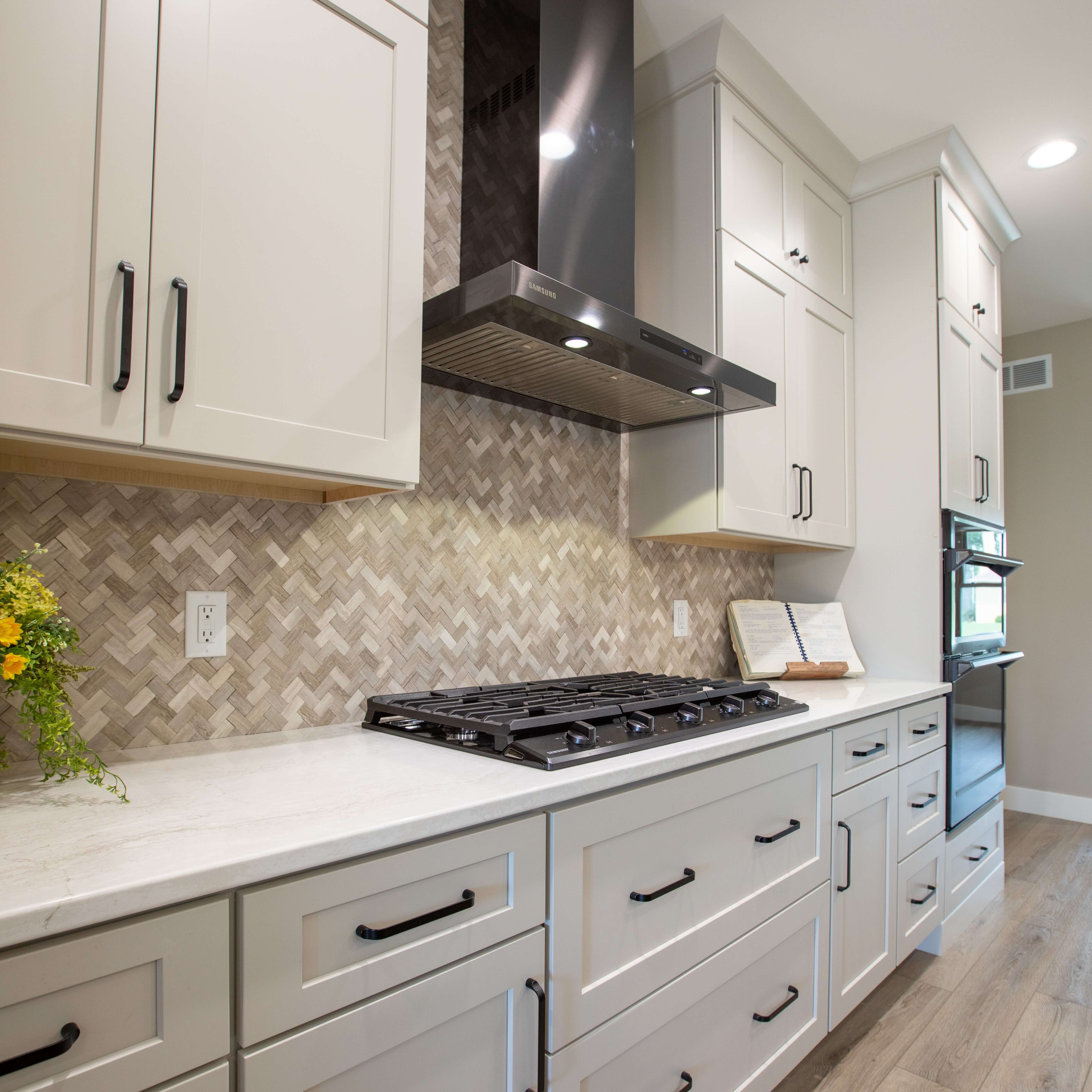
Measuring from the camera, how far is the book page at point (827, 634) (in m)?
2.68

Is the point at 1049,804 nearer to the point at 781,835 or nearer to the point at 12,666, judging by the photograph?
the point at 781,835

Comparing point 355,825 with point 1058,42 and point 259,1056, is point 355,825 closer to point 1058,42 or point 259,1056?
point 259,1056

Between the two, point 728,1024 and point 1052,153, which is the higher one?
point 1052,153

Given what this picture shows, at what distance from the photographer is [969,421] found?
2.95 meters

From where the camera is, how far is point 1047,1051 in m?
1.96

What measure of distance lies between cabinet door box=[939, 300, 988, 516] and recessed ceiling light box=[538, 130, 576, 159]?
1.68 m

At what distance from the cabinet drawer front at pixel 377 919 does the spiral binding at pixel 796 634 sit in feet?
6.01

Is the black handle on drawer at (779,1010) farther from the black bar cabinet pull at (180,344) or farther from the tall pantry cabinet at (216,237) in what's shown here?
the black bar cabinet pull at (180,344)

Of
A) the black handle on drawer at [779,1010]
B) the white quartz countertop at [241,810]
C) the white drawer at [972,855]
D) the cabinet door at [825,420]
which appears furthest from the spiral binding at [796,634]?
the white quartz countertop at [241,810]

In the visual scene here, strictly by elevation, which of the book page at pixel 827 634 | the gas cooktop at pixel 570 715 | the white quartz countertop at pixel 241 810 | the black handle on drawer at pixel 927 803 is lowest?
the black handle on drawer at pixel 927 803

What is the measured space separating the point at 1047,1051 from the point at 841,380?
212 centimetres

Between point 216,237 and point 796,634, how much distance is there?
2.27 metres

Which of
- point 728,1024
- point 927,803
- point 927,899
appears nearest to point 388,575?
point 728,1024

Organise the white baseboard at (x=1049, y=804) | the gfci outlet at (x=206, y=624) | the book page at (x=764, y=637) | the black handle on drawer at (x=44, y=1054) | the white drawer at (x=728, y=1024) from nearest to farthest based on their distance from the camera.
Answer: the black handle on drawer at (x=44, y=1054)
the white drawer at (x=728, y=1024)
the gfci outlet at (x=206, y=624)
the book page at (x=764, y=637)
the white baseboard at (x=1049, y=804)
